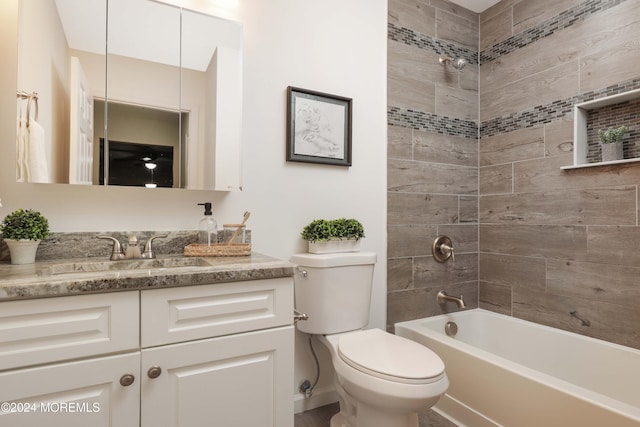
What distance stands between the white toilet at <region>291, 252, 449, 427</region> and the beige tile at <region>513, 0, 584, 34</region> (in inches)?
72.5

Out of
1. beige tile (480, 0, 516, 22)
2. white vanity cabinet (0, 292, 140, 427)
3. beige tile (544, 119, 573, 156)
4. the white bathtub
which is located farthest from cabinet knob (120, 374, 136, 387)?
beige tile (480, 0, 516, 22)

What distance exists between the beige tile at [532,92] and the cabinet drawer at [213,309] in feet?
6.50

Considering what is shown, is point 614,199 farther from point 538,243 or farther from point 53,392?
point 53,392

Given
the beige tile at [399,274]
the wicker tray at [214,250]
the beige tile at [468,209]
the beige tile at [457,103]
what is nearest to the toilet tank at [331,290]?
the wicker tray at [214,250]

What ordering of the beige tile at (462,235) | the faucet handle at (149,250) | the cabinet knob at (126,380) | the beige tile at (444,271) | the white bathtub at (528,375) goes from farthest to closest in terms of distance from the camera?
the beige tile at (462,235) → the beige tile at (444,271) → the faucet handle at (149,250) → the white bathtub at (528,375) → the cabinet knob at (126,380)

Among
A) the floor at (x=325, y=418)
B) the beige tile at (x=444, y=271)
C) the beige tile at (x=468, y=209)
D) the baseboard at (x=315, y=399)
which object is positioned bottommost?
the floor at (x=325, y=418)

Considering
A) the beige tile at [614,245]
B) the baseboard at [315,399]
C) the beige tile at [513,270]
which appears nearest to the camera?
the beige tile at [614,245]

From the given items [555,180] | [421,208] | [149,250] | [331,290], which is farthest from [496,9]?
[149,250]

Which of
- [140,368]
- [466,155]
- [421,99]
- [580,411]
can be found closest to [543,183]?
[466,155]

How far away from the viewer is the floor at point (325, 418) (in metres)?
1.76

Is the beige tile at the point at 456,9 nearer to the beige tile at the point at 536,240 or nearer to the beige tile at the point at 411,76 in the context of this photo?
the beige tile at the point at 411,76

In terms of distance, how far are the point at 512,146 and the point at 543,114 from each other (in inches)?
10.1

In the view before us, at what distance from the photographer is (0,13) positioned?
1325 mm

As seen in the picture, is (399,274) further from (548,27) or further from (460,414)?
(548,27)
